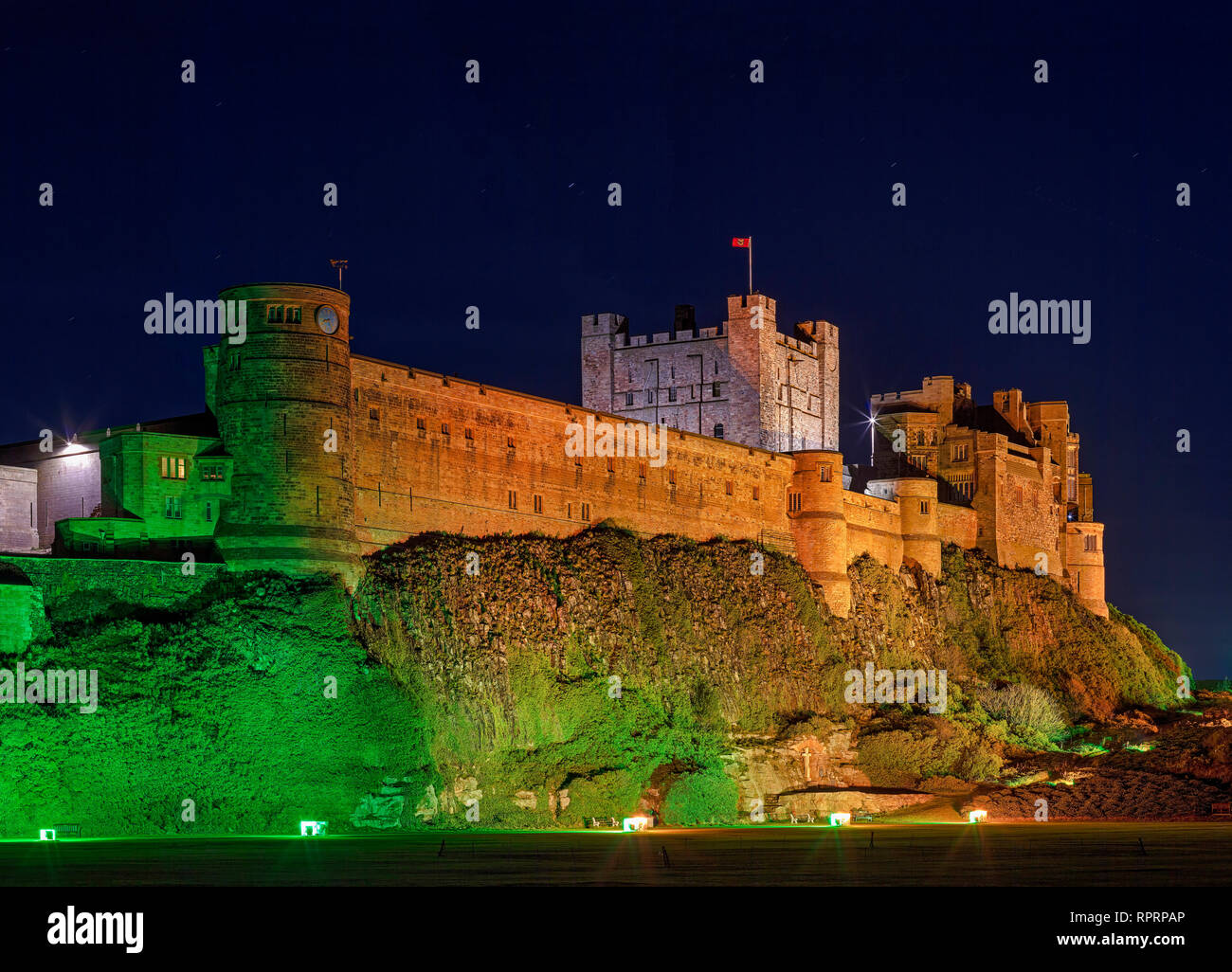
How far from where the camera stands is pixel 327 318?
63.5m

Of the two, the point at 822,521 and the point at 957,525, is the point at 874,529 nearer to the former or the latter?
the point at 822,521

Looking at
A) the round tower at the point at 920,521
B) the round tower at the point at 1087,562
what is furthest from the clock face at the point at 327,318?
the round tower at the point at 1087,562

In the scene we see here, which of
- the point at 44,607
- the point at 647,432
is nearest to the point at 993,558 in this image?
the point at 647,432

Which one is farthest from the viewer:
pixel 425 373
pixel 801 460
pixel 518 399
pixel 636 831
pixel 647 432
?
pixel 801 460

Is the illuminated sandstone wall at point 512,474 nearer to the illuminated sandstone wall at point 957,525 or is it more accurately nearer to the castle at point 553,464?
the castle at point 553,464

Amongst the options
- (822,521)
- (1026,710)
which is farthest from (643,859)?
(1026,710)

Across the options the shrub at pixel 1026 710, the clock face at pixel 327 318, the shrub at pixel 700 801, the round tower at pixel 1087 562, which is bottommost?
the shrub at pixel 700 801

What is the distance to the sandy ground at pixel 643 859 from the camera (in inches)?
1601

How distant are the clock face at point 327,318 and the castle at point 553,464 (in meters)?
0.05

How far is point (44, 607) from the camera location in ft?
190

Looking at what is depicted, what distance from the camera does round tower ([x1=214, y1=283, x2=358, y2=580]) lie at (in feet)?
203

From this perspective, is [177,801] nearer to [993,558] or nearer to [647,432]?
[647,432]

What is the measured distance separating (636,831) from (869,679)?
2869 centimetres

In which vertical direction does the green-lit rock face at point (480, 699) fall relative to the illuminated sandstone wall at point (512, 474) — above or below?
below
